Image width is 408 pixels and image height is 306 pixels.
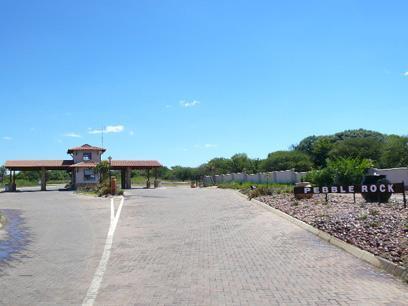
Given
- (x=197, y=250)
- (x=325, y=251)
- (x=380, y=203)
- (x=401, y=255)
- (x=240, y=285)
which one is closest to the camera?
(x=240, y=285)

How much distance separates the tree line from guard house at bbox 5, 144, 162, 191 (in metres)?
17.1

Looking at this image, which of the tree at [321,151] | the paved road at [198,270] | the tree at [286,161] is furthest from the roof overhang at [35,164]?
the paved road at [198,270]

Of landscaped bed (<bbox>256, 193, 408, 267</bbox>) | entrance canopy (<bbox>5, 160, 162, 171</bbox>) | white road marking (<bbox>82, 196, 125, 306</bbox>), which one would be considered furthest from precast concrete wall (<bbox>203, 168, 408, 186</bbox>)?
white road marking (<bbox>82, 196, 125, 306</bbox>)

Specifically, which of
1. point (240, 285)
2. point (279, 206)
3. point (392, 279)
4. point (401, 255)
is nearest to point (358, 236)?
point (401, 255)

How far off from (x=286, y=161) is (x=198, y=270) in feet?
270

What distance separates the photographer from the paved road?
8.32m

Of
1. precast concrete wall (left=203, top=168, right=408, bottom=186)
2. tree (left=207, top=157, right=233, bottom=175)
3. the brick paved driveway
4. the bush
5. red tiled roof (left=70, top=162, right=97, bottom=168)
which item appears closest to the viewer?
the brick paved driveway

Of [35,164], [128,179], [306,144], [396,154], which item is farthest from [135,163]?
[306,144]

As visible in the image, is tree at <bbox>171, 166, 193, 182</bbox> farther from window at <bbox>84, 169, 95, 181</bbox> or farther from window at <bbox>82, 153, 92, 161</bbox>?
window at <bbox>84, 169, 95, 181</bbox>

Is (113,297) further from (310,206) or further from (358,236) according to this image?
(310,206)

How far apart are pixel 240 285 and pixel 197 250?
4346 millimetres

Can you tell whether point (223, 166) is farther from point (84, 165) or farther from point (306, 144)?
point (84, 165)

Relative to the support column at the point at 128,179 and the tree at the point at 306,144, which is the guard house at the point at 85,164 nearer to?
the support column at the point at 128,179

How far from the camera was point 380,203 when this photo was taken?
21.3 metres
